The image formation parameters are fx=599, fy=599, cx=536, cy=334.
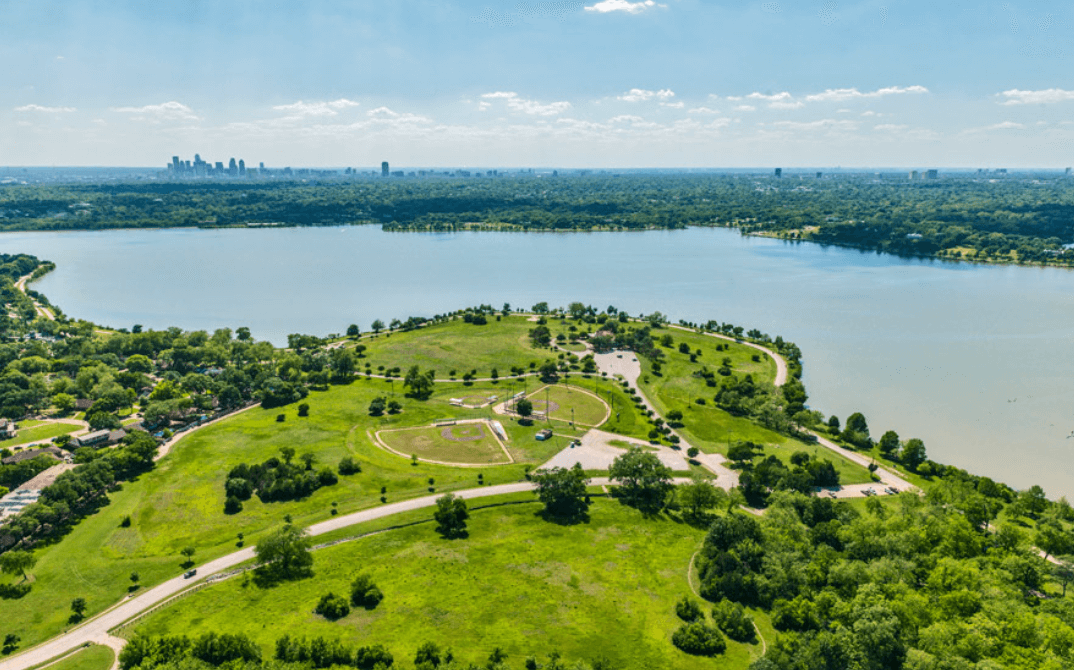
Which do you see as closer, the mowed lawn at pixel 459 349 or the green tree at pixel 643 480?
the green tree at pixel 643 480

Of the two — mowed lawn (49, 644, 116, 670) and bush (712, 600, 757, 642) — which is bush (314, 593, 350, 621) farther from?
bush (712, 600, 757, 642)

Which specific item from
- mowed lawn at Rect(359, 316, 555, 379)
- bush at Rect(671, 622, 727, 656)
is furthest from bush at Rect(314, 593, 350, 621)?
mowed lawn at Rect(359, 316, 555, 379)

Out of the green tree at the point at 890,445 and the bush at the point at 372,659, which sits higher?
the green tree at the point at 890,445

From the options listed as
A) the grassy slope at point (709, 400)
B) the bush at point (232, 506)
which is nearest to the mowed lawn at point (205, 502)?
the bush at point (232, 506)

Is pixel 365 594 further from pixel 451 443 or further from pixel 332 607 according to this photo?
pixel 451 443

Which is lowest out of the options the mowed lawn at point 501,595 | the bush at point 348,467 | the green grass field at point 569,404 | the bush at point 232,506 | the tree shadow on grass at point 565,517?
the mowed lawn at point 501,595

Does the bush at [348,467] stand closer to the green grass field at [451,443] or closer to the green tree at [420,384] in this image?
the green grass field at [451,443]
